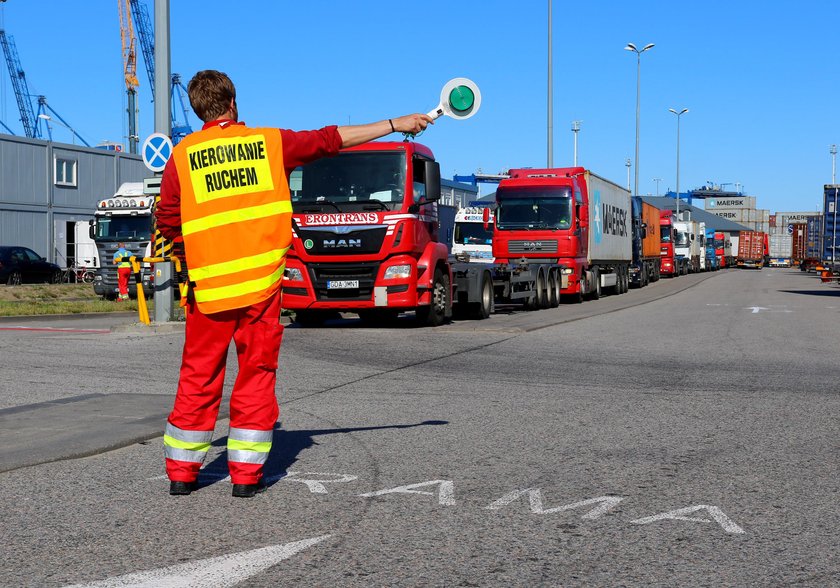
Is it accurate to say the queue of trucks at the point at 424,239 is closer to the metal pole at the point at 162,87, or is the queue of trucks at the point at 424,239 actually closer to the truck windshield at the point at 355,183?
the truck windshield at the point at 355,183

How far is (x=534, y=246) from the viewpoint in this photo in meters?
26.8

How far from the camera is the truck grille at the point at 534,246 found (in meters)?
26.7

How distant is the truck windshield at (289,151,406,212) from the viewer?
16500 millimetres

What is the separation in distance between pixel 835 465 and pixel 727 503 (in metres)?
1.33

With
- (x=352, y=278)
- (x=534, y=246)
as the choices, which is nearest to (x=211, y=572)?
(x=352, y=278)

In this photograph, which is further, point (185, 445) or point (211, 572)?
point (185, 445)

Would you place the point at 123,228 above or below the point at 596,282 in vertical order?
above

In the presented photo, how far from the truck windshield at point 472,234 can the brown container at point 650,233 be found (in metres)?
15.7

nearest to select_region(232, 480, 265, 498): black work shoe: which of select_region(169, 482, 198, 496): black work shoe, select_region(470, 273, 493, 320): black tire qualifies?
select_region(169, 482, 198, 496): black work shoe

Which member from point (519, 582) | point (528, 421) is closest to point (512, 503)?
point (519, 582)

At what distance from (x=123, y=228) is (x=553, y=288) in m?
12.2

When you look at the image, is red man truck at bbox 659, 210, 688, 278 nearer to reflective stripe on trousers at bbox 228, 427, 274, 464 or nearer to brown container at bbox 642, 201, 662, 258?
brown container at bbox 642, 201, 662, 258

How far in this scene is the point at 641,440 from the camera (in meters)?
6.98

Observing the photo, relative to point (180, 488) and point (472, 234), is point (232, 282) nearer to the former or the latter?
point (180, 488)
